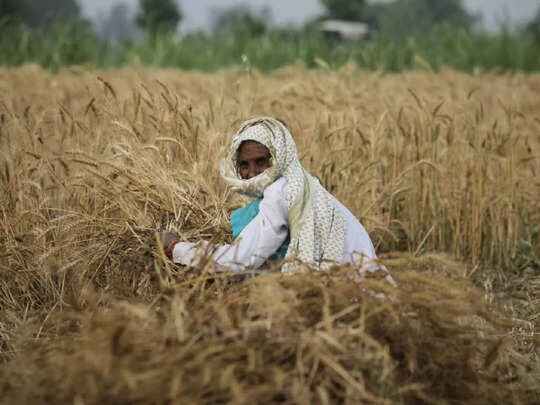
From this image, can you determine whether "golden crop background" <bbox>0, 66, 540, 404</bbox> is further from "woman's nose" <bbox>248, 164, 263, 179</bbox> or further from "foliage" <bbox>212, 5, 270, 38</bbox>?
"foliage" <bbox>212, 5, 270, 38</bbox>

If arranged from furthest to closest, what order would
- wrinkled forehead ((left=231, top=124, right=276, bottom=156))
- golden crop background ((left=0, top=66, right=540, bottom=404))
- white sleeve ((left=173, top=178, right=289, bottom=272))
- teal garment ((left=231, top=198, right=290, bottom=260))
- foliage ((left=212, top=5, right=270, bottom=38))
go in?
foliage ((left=212, top=5, right=270, bottom=38)) → teal garment ((left=231, top=198, right=290, bottom=260)) → wrinkled forehead ((left=231, top=124, right=276, bottom=156)) → white sleeve ((left=173, top=178, right=289, bottom=272)) → golden crop background ((left=0, top=66, right=540, bottom=404))

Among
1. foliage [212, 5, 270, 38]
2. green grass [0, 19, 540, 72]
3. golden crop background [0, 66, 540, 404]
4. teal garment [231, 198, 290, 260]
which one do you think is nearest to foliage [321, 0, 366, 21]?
foliage [212, 5, 270, 38]

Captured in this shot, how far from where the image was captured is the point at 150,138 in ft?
13.2

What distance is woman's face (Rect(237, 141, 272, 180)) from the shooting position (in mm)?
2830

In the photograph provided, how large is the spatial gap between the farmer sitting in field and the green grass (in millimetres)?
9588

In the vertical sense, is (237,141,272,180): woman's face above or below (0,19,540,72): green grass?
above

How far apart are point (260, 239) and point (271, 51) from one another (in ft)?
38.6

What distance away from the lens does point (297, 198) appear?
2.67 meters

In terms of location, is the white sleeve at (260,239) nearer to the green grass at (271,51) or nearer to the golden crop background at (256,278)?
the golden crop background at (256,278)

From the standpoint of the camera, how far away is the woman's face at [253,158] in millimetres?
2830

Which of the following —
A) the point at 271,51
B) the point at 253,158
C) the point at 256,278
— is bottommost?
the point at 271,51

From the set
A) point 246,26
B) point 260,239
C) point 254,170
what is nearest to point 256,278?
point 260,239

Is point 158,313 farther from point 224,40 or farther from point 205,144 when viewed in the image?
point 224,40

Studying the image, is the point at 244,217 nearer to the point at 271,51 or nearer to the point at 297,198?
the point at 297,198
